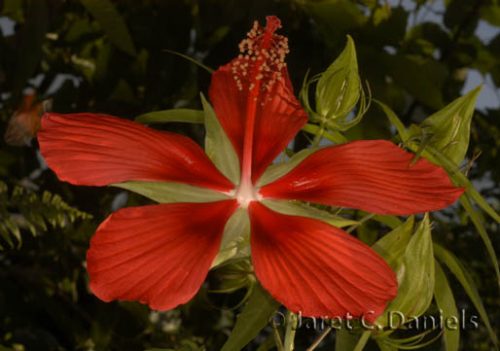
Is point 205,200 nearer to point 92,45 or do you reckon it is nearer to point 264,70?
point 264,70

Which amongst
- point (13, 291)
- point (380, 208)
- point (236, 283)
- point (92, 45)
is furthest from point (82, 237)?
point (380, 208)

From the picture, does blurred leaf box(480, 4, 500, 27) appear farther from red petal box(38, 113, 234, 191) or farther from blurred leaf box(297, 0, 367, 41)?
red petal box(38, 113, 234, 191)

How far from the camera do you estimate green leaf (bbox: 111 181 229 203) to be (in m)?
0.44

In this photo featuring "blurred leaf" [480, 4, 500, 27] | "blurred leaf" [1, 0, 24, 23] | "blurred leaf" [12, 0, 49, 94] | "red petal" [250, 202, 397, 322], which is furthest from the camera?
"blurred leaf" [480, 4, 500, 27]

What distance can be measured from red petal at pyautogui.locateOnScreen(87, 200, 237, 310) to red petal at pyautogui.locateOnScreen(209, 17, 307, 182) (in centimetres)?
7

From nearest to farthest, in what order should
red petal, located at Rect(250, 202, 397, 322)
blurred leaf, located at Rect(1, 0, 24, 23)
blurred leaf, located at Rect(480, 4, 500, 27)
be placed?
red petal, located at Rect(250, 202, 397, 322)
blurred leaf, located at Rect(1, 0, 24, 23)
blurred leaf, located at Rect(480, 4, 500, 27)

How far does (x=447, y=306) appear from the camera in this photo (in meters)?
0.46

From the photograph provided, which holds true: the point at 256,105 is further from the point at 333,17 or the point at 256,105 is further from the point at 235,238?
the point at 333,17

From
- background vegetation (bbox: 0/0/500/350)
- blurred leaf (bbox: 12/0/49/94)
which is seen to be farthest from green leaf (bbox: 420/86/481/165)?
blurred leaf (bbox: 12/0/49/94)

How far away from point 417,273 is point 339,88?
9cm

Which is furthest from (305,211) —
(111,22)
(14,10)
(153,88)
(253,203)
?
(14,10)

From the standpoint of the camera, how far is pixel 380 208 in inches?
16.3

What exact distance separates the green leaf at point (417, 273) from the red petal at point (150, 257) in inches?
3.0

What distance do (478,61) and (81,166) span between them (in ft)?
2.51
